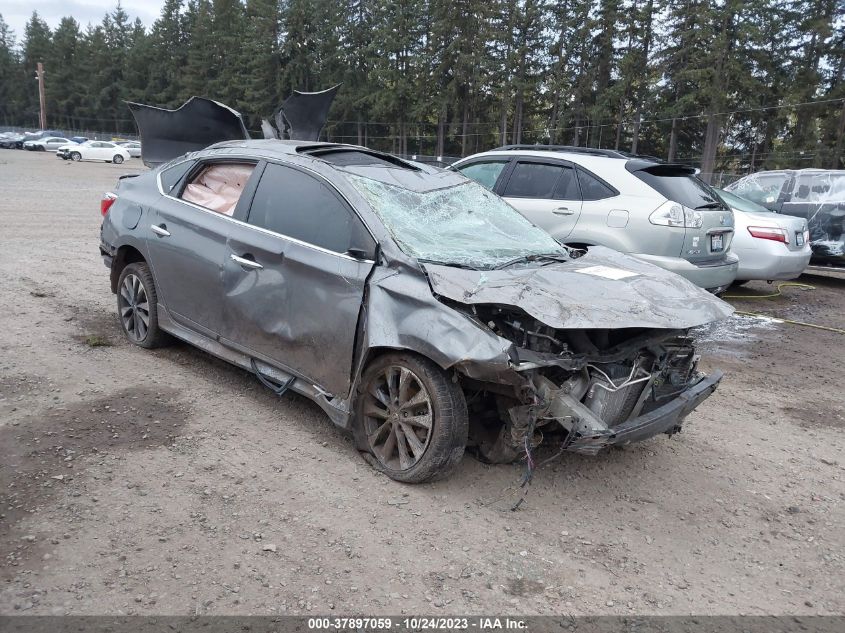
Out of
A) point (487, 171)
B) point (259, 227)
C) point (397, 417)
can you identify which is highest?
point (487, 171)

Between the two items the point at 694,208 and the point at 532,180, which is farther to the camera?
the point at 532,180

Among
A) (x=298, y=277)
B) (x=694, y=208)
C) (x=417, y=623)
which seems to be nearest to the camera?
(x=417, y=623)

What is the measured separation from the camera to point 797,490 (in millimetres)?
3834

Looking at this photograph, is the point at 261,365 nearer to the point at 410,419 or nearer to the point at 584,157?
the point at 410,419

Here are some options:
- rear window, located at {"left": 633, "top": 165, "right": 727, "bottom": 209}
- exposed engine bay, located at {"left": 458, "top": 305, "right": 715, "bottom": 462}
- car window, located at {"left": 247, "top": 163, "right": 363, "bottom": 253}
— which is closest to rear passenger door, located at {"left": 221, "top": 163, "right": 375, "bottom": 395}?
car window, located at {"left": 247, "top": 163, "right": 363, "bottom": 253}

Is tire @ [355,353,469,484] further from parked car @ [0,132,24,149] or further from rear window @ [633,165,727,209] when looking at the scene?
parked car @ [0,132,24,149]

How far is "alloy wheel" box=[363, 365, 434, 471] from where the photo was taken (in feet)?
11.2

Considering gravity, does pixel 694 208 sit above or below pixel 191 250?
above

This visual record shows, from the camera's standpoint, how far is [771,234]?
8703 mm

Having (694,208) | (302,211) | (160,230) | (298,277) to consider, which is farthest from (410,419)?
(694,208)

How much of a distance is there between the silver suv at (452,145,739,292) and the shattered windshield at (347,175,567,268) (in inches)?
87.1

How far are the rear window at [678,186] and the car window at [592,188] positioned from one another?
1.17ft

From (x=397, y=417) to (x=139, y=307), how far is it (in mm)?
2841

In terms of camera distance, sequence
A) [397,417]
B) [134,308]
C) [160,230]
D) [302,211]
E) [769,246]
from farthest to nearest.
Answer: [769,246]
[134,308]
[160,230]
[302,211]
[397,417]
